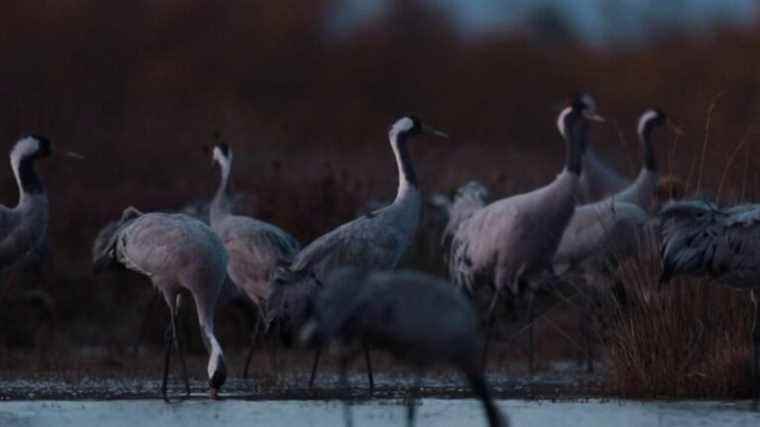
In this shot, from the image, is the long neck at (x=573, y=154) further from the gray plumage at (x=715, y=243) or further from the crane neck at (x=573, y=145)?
the gray plumage at (x=715, y=243)

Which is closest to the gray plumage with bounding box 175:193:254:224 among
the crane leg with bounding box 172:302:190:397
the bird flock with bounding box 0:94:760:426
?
the bird flock with bounding box 0:94:760:426

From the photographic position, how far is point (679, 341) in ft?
36.6

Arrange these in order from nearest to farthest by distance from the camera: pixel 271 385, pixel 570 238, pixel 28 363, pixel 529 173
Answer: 1. pixel 271 385
2. pixel 28 363
3. pixel 570 238
4. pixel 529 173

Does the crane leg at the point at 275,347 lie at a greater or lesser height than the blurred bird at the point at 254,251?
lesser

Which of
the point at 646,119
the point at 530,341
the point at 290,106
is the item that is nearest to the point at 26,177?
the point at 530,341

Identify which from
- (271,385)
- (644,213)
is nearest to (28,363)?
(271,385)

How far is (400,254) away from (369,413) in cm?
296

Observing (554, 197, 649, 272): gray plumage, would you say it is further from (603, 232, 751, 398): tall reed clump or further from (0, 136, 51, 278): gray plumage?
(0, 136, 51, 278): gray plumage

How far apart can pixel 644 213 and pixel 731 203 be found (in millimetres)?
2110

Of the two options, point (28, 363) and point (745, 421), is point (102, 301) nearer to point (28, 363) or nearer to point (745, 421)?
point (28, 363)

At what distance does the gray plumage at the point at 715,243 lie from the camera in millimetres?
11641

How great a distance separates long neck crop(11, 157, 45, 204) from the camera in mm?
14711

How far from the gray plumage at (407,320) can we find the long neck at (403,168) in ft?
14.1

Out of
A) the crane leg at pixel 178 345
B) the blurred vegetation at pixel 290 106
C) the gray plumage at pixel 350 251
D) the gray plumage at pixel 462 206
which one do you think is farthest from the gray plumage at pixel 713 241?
the gray plumage at pixel 462 206
